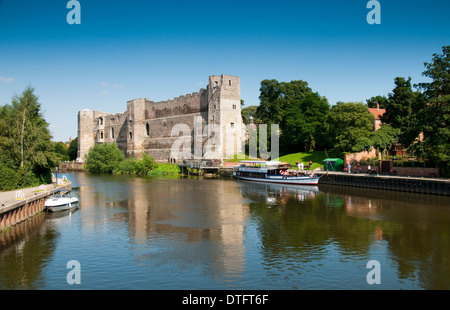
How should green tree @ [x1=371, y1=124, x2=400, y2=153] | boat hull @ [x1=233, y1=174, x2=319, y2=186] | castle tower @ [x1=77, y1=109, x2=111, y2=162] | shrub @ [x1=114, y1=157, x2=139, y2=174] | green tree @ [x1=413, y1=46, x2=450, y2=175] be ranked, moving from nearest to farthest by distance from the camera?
green tree @ [x1=413, y1=46, x2=450, y2=175] < boat hull @ [x1=233, y1=174, x2=319, y2=186] < green tree @ [x1=371, y1=124, x2=400, y2=153] < shrub @ [x1=114, y1=157, x2=139, y2=174] < castle tower @ [x1=77, y1=109, x2=111, y2=162]

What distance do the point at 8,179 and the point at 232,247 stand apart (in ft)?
52.7

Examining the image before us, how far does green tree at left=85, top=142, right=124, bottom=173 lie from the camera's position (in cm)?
5928

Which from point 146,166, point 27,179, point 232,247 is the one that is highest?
point 146,166

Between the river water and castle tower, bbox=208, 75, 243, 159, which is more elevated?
castle tower, bbox=208, 75, 243, 159

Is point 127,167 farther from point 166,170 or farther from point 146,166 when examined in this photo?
point 166,170

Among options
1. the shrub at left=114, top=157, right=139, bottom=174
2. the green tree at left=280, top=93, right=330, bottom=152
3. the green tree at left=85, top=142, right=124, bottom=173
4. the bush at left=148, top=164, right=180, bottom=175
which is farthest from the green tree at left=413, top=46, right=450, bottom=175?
the green tree at left=85, top=142, right=124, bottom=173

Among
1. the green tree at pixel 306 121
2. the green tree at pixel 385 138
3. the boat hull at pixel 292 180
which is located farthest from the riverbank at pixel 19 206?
the green tree at pixel 306 121

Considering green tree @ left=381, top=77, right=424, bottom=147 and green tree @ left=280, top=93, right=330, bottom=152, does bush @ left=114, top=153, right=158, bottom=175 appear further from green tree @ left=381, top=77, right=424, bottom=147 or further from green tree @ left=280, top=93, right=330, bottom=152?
green tree @ left=381, top=77, right=424, bottom=147

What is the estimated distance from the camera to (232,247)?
44.6 ft

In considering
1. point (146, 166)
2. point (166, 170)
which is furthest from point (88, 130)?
point (166, 170)

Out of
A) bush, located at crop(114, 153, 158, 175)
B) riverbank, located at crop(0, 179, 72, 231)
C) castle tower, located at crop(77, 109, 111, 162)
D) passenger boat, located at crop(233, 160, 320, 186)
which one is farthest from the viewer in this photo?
castle tower, located at crop(77, 109, 111, 162)

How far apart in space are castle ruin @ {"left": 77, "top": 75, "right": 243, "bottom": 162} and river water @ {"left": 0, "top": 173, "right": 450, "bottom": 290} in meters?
31.0

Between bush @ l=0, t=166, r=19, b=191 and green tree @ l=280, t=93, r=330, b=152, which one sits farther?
green tree @ l=280, t=93, r=330, b=152

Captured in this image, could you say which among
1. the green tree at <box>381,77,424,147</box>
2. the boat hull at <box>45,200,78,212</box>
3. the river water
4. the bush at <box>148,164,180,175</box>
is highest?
the green tree at <box>381,77,424,147</box>
